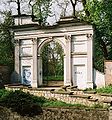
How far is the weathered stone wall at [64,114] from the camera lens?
52.1ft

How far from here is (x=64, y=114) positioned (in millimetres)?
16234

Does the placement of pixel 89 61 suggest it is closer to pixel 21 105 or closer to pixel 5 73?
pixel 5 73

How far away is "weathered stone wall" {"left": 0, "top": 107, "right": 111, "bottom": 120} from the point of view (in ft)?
52.1

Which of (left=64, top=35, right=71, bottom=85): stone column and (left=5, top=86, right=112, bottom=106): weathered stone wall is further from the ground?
(left=64, top=35, right=71, bottom=85): stone column

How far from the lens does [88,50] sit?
24203 millimetres

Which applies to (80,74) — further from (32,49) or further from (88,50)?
(32,49)

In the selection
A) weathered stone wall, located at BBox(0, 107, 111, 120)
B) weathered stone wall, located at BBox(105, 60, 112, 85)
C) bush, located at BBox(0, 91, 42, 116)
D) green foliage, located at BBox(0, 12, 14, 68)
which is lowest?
weathered stone wall, located at BBox(0, 107, 111, 120)

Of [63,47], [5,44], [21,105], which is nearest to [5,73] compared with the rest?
[63,47]

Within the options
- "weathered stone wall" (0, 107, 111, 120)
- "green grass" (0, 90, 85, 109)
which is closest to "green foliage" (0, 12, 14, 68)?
"green grass" (0, 90, 85, 109)

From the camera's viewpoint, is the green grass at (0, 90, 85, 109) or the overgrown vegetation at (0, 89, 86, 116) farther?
the green grass at (0, 90, 85, 109)

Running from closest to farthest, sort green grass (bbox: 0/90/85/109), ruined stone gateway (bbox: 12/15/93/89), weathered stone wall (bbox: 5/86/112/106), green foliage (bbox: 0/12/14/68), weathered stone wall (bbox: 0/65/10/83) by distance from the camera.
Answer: green grass (bbox: 0/90/85/109) < weathered stone wall (bbox: 5/86/112/106) < ruined stone gateway (bbox: 12/15/93/89) < weathered stone wall (bbox: 0/65/10/83) < green foliage (bbox: 0/12/14/68)

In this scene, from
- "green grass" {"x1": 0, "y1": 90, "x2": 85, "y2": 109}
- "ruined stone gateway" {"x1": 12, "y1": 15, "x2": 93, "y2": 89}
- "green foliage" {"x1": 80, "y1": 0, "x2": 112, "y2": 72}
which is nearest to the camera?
"green grass" {"x1": 0, "y1": 90, "x2": 85, "y2": 109}

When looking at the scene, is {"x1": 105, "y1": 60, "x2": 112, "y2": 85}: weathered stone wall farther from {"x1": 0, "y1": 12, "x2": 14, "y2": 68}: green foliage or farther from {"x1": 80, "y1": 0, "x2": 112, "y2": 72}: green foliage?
{"x1": 0, "y1": 12, "x2": 14, "y2": 68}: green foliage

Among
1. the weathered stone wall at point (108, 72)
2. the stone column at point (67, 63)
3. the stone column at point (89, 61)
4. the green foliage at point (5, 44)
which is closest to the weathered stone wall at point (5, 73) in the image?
the stone column at point (67, 63)
